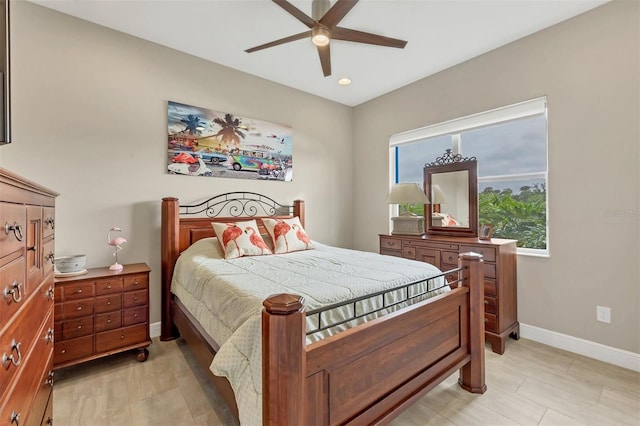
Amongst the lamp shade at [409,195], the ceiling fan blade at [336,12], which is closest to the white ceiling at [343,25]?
the ceiling fan blade at [336,12]

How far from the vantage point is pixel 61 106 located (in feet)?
8.18

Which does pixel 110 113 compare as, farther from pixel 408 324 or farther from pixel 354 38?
pixel 408 324

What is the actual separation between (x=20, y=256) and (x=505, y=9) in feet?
11.5

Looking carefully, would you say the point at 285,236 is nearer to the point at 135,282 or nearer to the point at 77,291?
the point at 135,282

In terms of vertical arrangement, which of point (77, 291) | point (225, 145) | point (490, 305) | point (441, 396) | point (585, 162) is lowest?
point (441, 396)

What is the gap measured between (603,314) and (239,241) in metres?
3.17

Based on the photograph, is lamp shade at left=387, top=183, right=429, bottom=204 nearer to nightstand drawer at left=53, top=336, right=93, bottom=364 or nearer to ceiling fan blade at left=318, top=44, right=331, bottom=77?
ceiling fan blade at left=318, top=44, right=331, bottom=77

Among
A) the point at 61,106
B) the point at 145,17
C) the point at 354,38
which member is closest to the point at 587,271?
the point at 354,38

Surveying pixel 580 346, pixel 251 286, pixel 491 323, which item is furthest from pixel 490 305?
pixel 251 286

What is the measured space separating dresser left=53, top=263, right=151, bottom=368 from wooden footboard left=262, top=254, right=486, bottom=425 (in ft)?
6.24

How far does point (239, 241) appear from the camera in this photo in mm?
2688

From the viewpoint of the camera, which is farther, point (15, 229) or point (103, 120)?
point (103, 120)

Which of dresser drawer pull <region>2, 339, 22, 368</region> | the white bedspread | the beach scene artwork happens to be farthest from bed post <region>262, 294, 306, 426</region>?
the beach scene artwork

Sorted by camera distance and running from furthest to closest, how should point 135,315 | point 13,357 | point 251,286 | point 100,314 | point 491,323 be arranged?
point 491,323 < point 135,315 < point 100,314 < point 251,286 < point 13,357
